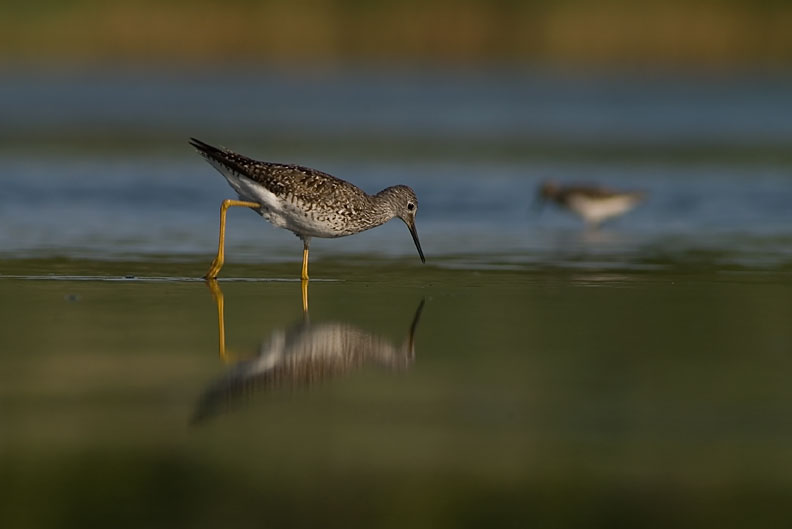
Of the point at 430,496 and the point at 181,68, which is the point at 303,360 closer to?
the point at 430,496

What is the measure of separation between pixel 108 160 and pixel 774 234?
42.4 feet

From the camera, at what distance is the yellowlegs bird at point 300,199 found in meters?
10.9

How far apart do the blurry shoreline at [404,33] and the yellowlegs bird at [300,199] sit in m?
39.0

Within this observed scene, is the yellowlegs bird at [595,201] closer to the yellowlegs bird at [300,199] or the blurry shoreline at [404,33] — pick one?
the yellowlegs bird at [300,199]

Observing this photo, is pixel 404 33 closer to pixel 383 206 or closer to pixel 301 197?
pixel 383 206

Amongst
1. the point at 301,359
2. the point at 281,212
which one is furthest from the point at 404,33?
the point at 301,359

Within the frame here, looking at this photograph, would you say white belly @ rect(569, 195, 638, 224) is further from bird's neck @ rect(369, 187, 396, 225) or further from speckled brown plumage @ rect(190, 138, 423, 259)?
speckled brown plumage @ rect(190, 138, 423, 259)

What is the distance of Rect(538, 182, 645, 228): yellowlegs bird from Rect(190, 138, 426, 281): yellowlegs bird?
225 inches

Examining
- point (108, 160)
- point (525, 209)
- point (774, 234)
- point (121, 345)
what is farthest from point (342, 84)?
point (121, 345)

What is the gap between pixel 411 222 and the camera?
11.8 meters

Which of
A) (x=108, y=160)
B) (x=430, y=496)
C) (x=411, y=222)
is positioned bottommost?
(x=430, y=496)

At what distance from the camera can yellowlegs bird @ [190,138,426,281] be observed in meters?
10.9

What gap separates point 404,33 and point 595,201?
36.8m

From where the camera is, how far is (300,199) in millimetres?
10844
